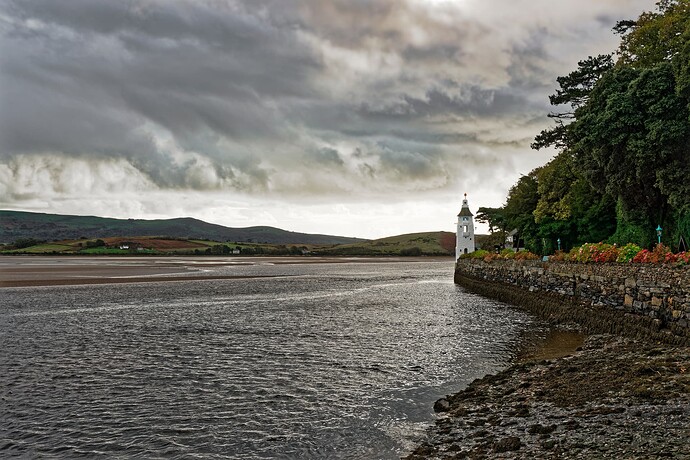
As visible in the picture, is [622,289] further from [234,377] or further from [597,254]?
[234,377]

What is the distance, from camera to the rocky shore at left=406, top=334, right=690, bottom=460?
734 centimetres

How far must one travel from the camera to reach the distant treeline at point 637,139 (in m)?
28.3

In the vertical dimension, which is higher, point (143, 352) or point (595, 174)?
point (595, 174)

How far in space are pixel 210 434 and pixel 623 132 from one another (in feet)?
104

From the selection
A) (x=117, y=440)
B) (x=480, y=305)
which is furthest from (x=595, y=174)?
(x=117, y=440)

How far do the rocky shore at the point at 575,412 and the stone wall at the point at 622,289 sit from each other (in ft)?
6.97

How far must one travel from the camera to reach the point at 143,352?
1744 centimetres

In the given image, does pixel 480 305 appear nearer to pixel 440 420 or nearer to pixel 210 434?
pixel 440 420

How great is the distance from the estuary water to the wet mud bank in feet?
3.16

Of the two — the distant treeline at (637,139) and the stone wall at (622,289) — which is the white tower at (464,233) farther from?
the stone wall at (622,289)

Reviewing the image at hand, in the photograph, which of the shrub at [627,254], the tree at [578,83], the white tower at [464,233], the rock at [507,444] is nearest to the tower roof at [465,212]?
the white tower at [464,233]

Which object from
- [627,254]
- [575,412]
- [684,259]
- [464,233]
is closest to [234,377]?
[575,412]

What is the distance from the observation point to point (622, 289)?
19219 millimetres

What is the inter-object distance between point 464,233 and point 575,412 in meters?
87.3
